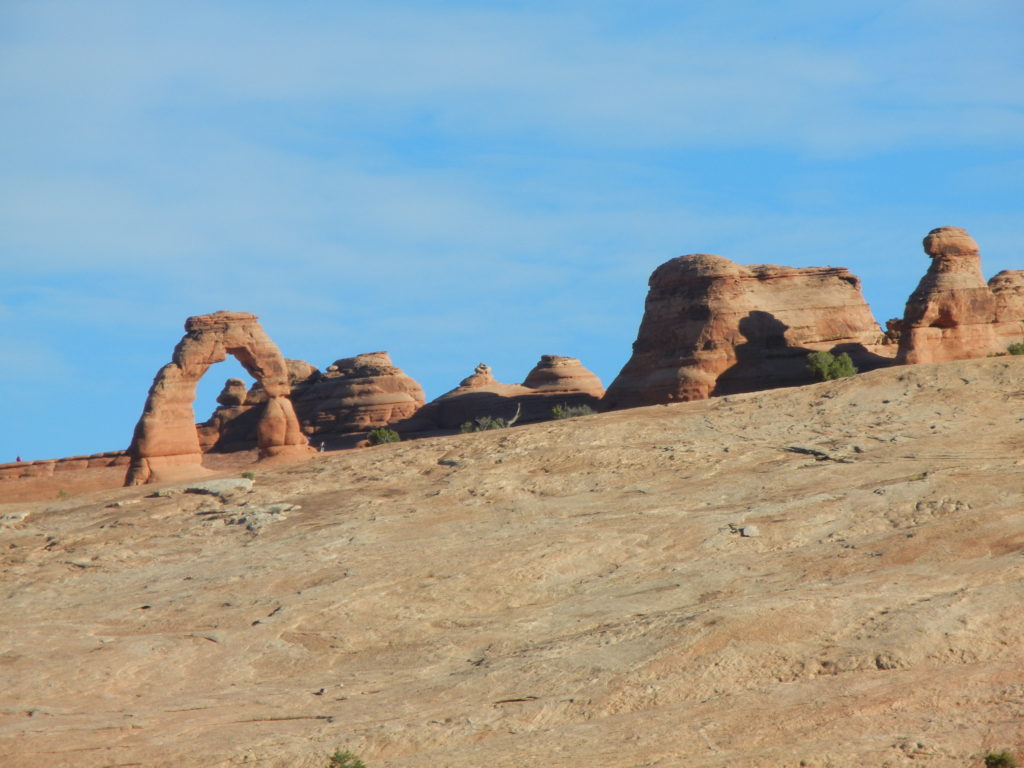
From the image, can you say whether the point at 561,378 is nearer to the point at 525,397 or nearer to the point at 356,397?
the point at 525,397

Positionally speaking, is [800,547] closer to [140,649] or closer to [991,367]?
[140,649]

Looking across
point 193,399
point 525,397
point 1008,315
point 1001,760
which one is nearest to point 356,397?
point 525,397

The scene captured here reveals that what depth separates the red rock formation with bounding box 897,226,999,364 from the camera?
41.4 m

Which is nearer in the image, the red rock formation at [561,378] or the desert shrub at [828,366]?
the desert shrub at [828,366]

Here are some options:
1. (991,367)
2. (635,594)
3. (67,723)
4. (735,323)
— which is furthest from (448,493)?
(735,323)

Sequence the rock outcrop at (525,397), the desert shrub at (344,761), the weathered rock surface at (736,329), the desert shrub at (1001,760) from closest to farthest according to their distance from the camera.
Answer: the desert shrub at (1001,760) < the desert shrub at (344,761) < the weathered rock surface at (736,329) < the rock outcrop at (525,397)

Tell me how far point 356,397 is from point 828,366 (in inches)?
1124

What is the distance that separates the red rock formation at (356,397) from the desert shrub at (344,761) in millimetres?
48682

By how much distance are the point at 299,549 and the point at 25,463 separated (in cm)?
3592

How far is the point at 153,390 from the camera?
4278 centimetres

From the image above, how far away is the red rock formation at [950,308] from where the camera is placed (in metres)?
41.4

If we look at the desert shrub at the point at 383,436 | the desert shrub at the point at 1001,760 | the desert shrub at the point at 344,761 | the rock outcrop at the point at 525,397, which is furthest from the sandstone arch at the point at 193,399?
the desert shrub at the point at 1001,760

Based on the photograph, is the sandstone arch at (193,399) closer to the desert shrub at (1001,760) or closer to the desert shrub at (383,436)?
the desert shrub at (383,436)

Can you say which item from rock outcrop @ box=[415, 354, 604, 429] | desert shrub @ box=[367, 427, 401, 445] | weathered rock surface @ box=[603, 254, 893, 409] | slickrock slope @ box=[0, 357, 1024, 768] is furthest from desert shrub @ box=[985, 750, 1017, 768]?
rock outcrop @ box=[415, 354, 604, 429]
